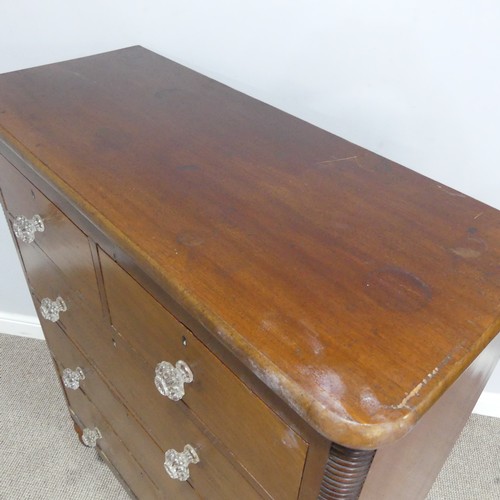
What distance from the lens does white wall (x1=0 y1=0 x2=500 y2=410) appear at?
0.86m

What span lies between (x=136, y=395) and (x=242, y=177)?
0.42 metres

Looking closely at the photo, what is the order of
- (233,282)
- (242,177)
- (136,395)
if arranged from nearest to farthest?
(233,282) → (242,177) → (136,395)

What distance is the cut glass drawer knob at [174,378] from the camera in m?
0.63

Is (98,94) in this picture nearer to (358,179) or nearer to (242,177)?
(242,177)

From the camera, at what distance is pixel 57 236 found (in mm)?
830

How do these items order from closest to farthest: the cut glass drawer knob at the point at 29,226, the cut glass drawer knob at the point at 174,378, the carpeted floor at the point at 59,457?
the cut glass drawer knob at the point at 174,378, the cut glass drawer knob at the point at 29,226, the carpeted floor at the point at 59,457

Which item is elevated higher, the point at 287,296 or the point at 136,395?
the point at 287,296

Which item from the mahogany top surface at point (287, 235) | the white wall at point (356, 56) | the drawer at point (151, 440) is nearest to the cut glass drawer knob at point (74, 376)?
the drawer at point (151, 440)

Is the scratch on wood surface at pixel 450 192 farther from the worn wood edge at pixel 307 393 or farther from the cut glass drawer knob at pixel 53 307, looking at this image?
the cut glass drawer knob at pixel 53 307

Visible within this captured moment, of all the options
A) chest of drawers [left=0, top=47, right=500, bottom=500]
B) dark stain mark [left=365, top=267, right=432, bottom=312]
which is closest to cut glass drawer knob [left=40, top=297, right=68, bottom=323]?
chest of drawers [left=0, top=47, right=500, bottom=500]

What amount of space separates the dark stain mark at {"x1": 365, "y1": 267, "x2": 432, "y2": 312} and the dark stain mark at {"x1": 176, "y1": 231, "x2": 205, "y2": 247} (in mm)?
192

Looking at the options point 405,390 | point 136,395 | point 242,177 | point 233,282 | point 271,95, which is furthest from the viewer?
point 271,95

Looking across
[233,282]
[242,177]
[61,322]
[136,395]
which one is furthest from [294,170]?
[61,322]

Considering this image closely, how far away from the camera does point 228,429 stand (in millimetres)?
613
